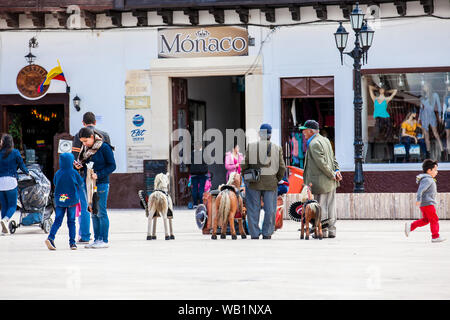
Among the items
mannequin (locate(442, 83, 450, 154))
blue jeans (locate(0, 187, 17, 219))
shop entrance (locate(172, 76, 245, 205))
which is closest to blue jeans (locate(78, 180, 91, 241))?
blue jeans (locate(0, 187, 17, 219))

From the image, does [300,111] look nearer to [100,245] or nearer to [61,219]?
[100,245]

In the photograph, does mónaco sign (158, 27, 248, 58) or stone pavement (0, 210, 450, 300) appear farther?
mónaco sign (158, 27, 248, 58)

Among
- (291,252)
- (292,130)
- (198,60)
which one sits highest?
(198,60)

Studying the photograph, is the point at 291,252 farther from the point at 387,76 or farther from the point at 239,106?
the point at 239,106

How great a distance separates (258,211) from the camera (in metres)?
15.2

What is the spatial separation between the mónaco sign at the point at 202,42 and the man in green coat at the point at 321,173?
939 cm

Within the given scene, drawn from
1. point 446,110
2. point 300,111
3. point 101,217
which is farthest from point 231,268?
point 300,111

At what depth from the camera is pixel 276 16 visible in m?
24.4

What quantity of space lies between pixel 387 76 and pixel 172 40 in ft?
17.7

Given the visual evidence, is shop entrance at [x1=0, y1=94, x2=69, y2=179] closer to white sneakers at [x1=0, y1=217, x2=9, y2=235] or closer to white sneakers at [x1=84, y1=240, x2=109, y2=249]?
white sneakers at [x1=0, y1=217, x2=9, y2=235]

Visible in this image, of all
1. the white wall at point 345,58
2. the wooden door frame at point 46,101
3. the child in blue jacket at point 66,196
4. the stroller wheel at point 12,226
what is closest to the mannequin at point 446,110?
the white wall at point 345,58

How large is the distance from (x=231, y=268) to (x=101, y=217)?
11.2 feet

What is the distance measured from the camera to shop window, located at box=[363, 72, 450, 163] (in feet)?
76.4
